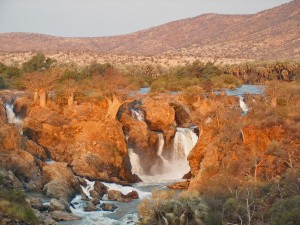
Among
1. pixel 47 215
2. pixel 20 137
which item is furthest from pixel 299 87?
pixel 47 215

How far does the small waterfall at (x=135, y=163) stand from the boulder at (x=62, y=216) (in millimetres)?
13348

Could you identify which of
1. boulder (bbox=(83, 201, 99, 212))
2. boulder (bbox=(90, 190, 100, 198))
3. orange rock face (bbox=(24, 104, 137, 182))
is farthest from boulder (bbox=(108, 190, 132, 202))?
orange rock face (bbox=(24, 104, 137, 182))

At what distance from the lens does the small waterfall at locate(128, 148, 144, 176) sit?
38.8 metres

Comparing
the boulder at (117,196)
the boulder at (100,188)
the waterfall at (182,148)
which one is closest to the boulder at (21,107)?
the boulder at (100,188)

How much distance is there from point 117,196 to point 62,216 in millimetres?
5783

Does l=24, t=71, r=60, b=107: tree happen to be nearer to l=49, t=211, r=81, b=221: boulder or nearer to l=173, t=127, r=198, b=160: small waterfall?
l=173, t=127, r=198, b=160: small waterfall

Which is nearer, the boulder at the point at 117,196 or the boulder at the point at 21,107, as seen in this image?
the boulder at the point at 117,196

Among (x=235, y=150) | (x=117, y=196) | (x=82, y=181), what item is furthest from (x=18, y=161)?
(x=235, y=150)

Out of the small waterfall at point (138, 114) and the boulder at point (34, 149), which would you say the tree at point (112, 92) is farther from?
the boulder at point (34, 149)

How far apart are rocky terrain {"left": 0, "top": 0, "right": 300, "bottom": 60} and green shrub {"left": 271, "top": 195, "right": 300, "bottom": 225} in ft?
283

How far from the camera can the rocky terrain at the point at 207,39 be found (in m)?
117

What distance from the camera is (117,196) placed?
30.3 m

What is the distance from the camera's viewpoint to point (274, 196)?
23.3 metres

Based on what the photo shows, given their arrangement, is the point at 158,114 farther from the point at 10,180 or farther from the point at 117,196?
the point at 10,180
